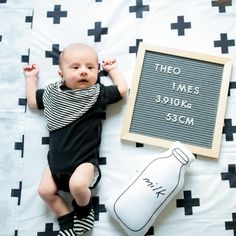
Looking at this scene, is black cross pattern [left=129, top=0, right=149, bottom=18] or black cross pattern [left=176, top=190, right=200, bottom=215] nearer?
black cross pattern [left=176, top=190, right=200, bottom=215]

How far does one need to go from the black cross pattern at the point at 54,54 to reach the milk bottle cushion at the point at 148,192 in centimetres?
39

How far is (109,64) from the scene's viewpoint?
1.14 m

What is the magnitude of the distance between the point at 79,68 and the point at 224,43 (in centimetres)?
40

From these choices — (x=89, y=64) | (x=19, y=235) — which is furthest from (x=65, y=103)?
(x=19, y=235)

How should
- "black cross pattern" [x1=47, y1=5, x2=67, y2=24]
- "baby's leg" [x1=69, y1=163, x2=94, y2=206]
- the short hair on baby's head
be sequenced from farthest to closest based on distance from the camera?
"black cross pattern" [x1=47, y1=5, x2=67, y2=24] → the short hair on baby's head → "baby's leg" [x1=69, y1=163, x2=94, y2=206]

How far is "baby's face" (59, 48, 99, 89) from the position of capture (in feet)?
3.54

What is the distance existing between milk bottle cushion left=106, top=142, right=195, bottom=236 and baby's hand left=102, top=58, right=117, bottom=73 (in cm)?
28

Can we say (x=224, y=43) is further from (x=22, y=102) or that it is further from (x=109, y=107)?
(x=22, y=102)

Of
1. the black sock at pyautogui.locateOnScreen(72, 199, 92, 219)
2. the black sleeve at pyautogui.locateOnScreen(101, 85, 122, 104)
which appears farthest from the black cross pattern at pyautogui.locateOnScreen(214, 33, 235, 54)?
the black sock at pyautogui.locateOnScreen(72, 199, 92, 219)

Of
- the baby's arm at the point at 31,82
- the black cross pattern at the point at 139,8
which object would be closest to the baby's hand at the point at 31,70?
the baby's arm at the point at 31,82

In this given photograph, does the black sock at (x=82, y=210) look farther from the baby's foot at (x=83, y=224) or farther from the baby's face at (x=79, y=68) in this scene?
the baby's face at (x=79, y=68)

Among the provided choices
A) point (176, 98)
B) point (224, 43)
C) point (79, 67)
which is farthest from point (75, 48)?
point (224, 43)

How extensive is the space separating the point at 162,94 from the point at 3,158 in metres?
0.45

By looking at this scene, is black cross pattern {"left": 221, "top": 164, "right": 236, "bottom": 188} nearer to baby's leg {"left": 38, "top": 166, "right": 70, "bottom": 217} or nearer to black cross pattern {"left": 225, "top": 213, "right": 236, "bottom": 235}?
black cross pattern {"left": 225, "top": 213, "right": 236, "bottom": 235}
